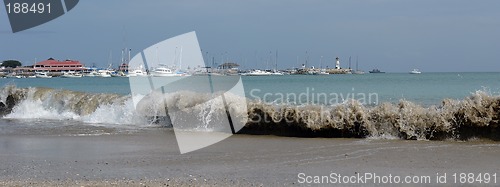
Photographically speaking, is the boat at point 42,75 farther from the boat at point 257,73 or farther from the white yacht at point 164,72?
the white yacht at point 164,72

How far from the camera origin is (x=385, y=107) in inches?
537

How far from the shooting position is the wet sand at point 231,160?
8.55 metres

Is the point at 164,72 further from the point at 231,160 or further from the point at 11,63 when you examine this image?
the point at 11,63

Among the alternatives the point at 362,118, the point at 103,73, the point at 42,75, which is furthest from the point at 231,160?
the point at 42,75

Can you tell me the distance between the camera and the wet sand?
855 centimetres

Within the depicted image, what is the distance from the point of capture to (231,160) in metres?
10.2

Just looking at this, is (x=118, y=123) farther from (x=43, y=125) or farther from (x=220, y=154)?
(x=220, y=154)

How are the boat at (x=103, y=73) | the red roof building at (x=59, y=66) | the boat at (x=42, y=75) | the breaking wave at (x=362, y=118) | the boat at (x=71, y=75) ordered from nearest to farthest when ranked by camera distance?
1. the breaking wave at (x=362, y=118)
2. the boat at (x=103, y=73)
3. the boat at (x=42, y=75)
4. the boat at (x=71, y=75)
5. the red roof building at (x=59, y=66)

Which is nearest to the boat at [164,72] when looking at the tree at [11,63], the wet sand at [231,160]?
the wet sand at [231,160]

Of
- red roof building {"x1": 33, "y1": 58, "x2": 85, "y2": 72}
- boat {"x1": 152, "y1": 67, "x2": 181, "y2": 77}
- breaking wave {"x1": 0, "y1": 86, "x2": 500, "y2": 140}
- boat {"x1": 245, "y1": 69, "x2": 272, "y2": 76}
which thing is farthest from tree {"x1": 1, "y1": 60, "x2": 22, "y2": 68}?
breaking wave {"x1": 0, "y1": 86, "x2": 500, "y2": 140}

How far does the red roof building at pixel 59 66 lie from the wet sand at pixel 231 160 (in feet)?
388

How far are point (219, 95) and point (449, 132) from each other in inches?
230

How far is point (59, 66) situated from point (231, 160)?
123489mm

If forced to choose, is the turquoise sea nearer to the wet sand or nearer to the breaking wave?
the breaking wave
